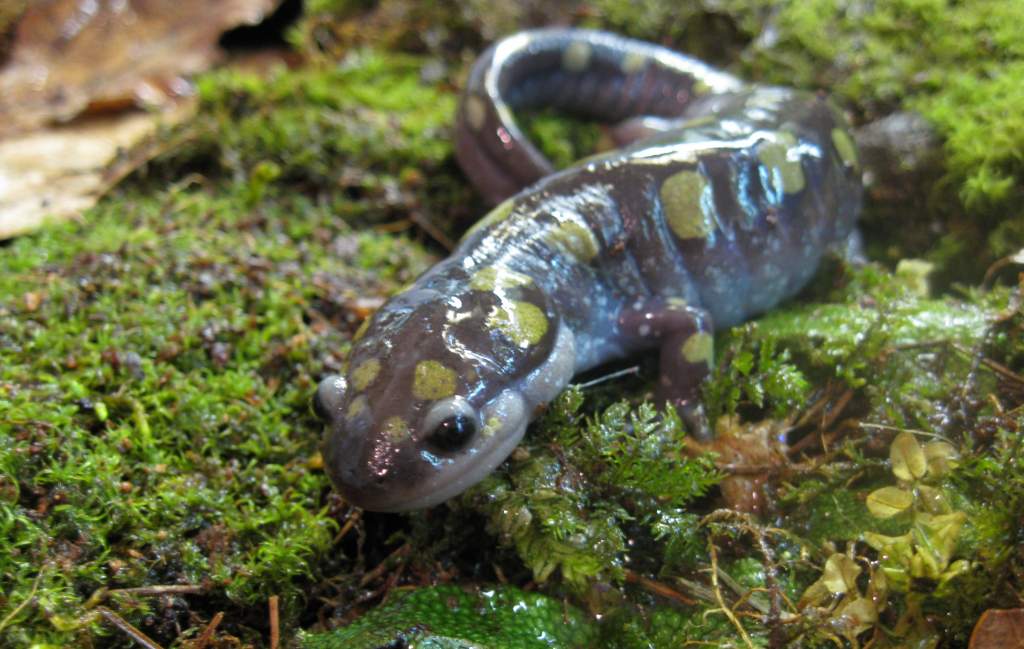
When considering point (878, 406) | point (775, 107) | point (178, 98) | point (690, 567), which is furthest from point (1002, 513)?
point (178, 98)

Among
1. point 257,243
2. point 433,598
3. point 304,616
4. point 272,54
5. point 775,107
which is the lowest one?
point 304,616

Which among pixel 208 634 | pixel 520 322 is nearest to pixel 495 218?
pixel 520 322

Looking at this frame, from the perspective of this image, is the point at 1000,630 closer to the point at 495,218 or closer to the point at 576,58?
the point at 495,218

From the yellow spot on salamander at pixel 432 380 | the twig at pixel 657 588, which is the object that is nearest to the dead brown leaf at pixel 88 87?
the yellow spot on salamander at pixel 432 380

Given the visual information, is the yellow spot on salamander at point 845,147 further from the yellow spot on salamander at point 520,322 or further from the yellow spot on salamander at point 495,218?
the yellow spot on salamander at point 520,322

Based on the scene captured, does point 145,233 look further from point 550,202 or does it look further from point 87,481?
point 550,202

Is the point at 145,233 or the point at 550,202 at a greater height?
the point at 550,202

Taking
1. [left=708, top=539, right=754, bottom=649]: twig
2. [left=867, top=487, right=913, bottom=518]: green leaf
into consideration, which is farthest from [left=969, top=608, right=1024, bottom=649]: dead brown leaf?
[left=708, top=539, right=754, bottom=649]: twig
